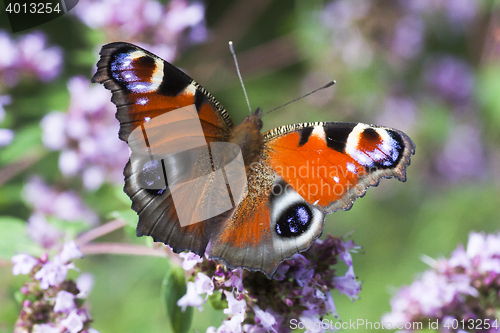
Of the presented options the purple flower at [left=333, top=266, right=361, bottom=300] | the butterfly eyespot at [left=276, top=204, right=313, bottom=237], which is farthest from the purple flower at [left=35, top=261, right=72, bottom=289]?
the purple flower at [left=333, top=266, right=361, bottom=300]

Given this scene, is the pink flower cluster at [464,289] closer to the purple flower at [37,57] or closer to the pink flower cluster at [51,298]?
the pink flower cluster at [51,298]

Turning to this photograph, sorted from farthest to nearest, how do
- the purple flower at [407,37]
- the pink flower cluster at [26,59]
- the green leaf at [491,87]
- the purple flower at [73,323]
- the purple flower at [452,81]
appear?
the purple flower at [452,81] < the purple flower at [407,37] < the green leaf at [491,87] < the pink flower cluster at [26,59] < the purple flower at [73,323]

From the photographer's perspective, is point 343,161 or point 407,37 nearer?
point 343,161

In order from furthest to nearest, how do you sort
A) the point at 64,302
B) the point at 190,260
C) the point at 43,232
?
the point at 43,232
the point at 64,302
the point at 190,260

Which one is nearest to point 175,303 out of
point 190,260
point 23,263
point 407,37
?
point 190,260

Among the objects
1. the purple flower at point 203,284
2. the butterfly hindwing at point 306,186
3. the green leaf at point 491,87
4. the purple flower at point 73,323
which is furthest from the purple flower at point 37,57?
the green leaf at point 491,87

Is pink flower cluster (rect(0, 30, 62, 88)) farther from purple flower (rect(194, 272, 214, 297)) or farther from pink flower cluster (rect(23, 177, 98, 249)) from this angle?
purple flower (rect(194, 272, 214, 297))

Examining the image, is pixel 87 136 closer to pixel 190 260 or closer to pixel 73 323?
pixel 73 323
